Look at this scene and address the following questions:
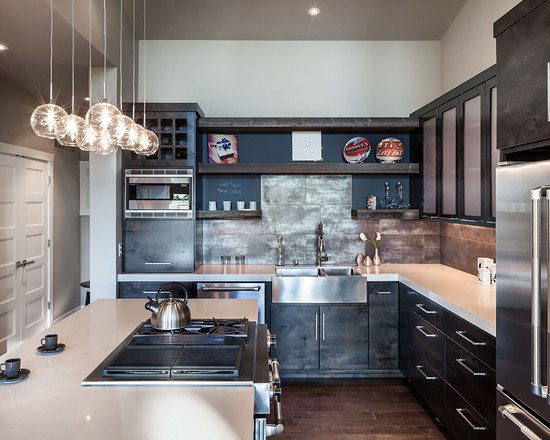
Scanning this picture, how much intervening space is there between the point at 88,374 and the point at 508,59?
6.96 ft

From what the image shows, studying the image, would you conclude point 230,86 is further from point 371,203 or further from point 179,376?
point 179,376

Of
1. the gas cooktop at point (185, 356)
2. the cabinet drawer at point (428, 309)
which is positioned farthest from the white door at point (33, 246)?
the cabinet drawer at point (428, 309)

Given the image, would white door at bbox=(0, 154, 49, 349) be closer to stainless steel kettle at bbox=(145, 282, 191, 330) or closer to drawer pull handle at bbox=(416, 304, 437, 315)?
stainless steel kettle at bbox=(145, 282, 191, 330)

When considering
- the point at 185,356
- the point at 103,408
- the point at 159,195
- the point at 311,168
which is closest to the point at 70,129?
the point at 185,356

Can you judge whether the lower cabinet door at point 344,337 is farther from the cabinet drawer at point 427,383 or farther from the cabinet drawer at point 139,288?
the cabinet drawer at point 139,288

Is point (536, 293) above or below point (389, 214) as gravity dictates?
below

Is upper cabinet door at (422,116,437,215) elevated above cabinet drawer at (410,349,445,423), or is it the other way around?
upper cabinet door at (422,116,437,215)

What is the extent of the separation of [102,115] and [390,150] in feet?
9.60

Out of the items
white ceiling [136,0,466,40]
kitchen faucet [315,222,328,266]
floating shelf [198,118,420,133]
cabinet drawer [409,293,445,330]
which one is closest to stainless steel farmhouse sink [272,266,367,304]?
cabinet drawer [409,293,445,330]

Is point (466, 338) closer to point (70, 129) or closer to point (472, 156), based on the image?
point (472, 156)

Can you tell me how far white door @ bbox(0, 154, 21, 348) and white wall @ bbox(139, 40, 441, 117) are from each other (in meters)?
1.77

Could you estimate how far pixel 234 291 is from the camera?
3814mm

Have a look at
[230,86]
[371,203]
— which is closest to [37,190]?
[230,86]

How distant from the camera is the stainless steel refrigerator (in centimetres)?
156
